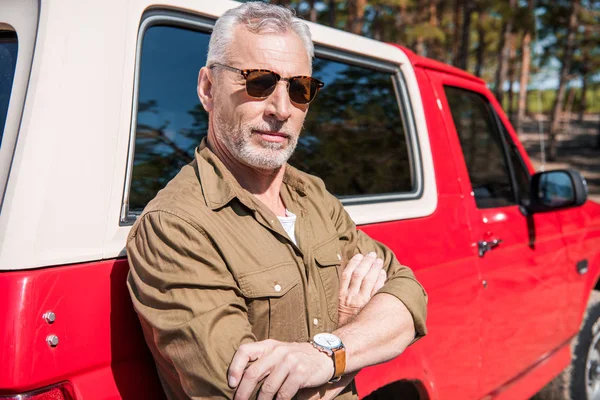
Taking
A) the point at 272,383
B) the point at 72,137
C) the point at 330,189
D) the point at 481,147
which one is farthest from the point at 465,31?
the point at 272,383

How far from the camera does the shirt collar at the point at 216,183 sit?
155 centimetres

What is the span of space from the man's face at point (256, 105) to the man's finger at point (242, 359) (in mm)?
550

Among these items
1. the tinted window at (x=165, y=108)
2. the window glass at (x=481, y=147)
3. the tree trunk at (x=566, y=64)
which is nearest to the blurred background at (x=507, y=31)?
the tree trunk at (x=566, y=64)

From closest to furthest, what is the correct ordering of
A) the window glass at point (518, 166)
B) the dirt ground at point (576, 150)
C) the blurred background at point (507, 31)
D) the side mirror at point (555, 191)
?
the side mirror at point (555, 191)
the window glass at point (518, 166)
the blurred background at point (507, 31)
the dirt ground at point (576, 150)

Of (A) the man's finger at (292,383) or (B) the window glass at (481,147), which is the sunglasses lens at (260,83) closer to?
(A) the man's finger at (292,383)

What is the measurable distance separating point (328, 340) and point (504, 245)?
1627mm

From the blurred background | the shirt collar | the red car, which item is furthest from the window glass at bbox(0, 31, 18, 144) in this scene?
the blurred background

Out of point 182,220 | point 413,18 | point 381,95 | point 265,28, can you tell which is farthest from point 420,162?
point 413,18

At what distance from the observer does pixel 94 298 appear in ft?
4.63

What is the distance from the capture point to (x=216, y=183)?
1.60 m

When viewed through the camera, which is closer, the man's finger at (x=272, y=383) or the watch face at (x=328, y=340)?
the man's finger at (x=272, y=383)

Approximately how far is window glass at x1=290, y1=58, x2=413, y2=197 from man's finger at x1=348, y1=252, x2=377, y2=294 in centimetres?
79

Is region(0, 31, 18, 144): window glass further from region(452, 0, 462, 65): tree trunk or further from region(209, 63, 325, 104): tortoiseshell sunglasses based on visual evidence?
region(452, 0, 462, 65): tree trunk

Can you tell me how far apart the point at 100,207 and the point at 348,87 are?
5.20ft
